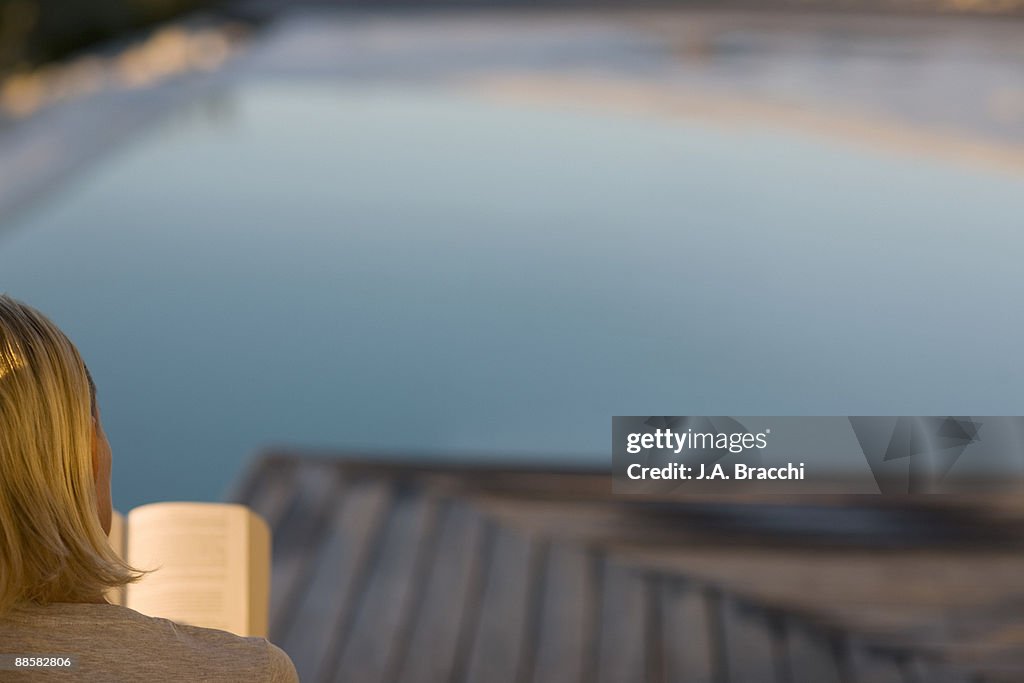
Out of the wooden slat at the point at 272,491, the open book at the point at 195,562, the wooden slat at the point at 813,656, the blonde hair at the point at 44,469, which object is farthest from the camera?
the wooden slat at the point at 272,491

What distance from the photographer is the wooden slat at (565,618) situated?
1.62m

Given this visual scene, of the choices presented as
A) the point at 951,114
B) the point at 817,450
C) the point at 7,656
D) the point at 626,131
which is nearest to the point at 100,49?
the point at 626,131

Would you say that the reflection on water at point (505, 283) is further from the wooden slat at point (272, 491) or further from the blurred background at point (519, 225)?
the wooden slat at point (272, 491)

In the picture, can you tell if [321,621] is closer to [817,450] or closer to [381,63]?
[817,450]

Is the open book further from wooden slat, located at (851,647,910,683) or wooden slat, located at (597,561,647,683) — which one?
wooden slat, located at (851,647,910,683)

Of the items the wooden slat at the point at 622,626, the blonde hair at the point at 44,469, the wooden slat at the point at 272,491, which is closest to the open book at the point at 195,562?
the blonde hair at the point at 44,469

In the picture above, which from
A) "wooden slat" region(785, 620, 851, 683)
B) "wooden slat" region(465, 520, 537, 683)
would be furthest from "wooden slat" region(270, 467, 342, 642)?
"wooden slat" region(785, 620, 851, 683)

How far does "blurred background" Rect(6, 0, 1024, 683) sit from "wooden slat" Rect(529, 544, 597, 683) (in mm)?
14

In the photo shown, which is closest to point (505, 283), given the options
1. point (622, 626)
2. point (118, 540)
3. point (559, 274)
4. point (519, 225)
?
point (559, 274)

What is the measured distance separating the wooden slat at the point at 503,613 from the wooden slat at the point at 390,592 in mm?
119

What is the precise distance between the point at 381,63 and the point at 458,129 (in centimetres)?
82

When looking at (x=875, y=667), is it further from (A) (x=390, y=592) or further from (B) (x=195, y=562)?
(B) (x=195, y=562)

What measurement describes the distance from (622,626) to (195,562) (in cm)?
83

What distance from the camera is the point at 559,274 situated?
11.3 ft
